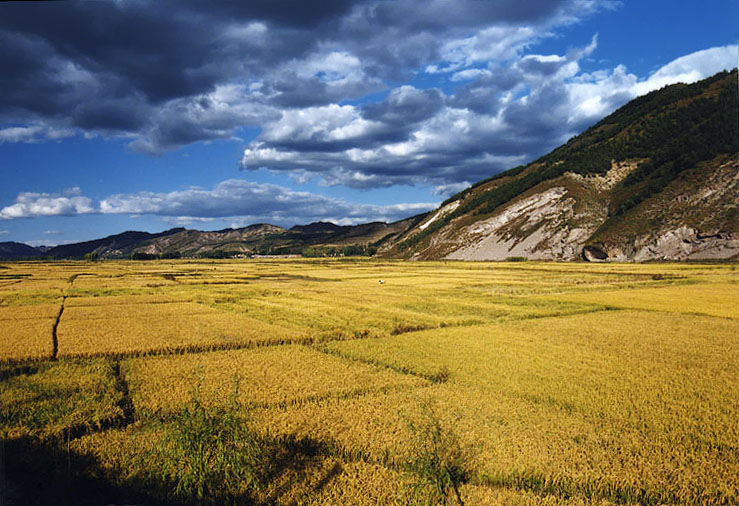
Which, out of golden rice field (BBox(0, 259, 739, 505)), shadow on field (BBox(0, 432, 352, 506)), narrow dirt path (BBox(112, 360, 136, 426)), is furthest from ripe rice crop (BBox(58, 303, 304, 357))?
shadow on field (BBox(0, 432, 352, 506))

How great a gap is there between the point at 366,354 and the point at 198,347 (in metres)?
8.04

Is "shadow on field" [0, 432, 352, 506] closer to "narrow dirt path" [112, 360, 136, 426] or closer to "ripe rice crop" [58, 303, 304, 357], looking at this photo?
"narrow dirt path" [112, 360, 136, 426]

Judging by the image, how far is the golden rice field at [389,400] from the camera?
28.3 feet

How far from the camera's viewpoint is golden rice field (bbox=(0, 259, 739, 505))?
8625 millimetres

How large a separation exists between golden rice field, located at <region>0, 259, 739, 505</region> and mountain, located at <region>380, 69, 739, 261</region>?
86.4 metres

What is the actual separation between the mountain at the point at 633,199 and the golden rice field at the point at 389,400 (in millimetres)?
86425

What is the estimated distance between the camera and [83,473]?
29.1ft

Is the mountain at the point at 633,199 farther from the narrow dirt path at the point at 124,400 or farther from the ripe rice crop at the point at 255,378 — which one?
the narrow dirt path at the point at 124,400

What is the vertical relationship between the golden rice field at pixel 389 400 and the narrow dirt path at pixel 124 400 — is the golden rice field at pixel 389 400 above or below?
below

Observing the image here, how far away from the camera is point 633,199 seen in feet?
413

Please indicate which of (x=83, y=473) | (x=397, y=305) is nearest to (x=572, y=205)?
(x=397, y=305)

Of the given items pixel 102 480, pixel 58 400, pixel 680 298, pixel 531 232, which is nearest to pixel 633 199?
pixel 531 232

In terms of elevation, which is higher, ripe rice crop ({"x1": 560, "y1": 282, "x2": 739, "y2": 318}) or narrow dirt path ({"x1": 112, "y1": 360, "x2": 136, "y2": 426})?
narrow dirt path ({"x1": 112, "y1": 360, "x2": 136, "y2": 426})

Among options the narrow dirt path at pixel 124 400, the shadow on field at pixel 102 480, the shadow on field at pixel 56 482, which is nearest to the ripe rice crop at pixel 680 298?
the shadow on field at pixel 102 480
